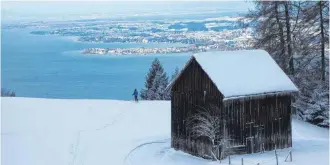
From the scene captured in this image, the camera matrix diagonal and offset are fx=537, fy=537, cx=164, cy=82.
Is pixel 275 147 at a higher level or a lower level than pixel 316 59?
lower

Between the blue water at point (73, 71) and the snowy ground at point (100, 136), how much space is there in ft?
149

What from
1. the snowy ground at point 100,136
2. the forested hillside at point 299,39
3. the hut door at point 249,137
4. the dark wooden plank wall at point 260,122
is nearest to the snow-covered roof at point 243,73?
the dark wooden plank wall at point 260,122

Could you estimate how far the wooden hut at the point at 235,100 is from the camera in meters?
28.3

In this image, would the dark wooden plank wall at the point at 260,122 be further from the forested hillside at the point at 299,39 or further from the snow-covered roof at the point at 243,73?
the forested hillside at the point at 299,39

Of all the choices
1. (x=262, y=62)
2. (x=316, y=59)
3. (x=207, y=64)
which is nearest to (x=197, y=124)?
(x=207, y=64)

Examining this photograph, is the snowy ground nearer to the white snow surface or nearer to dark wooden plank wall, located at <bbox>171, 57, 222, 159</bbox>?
dark wooden plank wall, located at <bbox>171, 57, 222, 159</bbox>

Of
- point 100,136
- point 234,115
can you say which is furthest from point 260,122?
point 100,136

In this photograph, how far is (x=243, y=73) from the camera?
2953 cm

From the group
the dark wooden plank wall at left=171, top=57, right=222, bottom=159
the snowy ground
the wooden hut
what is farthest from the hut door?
the dark wooden plank wall at left=171, top=57, right=222, bottom=159

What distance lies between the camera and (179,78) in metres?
30.6

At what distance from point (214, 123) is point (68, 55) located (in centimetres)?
14711

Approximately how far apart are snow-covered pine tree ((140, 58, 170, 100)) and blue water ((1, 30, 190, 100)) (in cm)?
2839

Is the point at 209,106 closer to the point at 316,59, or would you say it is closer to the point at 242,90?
the point at 242,90

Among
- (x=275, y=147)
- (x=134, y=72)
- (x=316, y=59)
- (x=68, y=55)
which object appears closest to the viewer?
(x=275, y=147)
